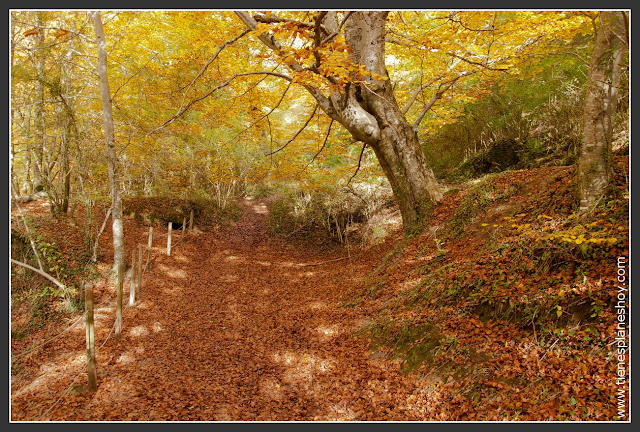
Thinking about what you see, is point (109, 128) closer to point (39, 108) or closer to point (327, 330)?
point (39, 108)

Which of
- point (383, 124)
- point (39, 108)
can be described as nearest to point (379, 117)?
point (383, 124)

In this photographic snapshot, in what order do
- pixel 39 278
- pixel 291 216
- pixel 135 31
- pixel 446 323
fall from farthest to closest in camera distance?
pixel 291 216, pixel 135 31, pixel 39 278, pixel 446 323

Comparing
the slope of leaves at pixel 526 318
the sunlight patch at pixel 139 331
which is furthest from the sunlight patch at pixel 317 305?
the sunlight patch at pixel 139 331

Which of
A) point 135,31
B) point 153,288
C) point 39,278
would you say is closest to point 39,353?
point 39,278

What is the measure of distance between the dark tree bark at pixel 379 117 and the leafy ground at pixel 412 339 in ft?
1.95

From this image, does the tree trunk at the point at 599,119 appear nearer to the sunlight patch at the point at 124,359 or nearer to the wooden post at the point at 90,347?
the wooden post at the point at 90,347

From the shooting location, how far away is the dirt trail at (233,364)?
11.8 feet

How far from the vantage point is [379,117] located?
268 inches

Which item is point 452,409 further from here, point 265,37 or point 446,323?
point 265,37

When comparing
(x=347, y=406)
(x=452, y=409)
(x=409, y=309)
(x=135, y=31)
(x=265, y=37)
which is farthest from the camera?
(x=135, y=31)

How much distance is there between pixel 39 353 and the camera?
491cm

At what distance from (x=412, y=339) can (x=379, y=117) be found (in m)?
4.47

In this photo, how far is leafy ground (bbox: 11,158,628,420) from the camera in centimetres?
300

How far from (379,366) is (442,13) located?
783 cm
